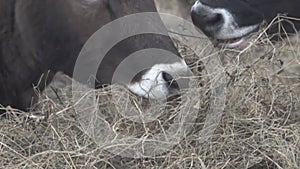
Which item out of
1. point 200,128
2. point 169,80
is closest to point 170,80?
point 169,80

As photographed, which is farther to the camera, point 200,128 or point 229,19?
point 229,19

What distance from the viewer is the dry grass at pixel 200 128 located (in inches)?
118

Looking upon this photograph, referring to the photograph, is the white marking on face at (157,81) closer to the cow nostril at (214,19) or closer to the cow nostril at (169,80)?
the cow nostril at (169,80)

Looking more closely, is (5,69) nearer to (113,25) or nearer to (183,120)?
(113,25)

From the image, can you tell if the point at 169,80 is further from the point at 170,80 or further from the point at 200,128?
the point at 200,128

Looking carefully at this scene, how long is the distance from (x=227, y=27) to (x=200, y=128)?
96 centimetres

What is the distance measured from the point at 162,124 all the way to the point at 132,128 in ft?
0.36

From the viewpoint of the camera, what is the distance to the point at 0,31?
3639 millimetres

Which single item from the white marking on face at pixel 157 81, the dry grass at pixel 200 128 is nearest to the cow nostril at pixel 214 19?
the dry grass at pixel 200 128

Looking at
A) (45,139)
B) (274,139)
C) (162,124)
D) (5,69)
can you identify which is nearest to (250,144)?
(274,139)

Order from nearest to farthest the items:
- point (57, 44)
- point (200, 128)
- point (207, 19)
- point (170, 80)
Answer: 1. point (200, 128)
2. point (170, 80)
3. point (57, 44)
4. point (207, 19)

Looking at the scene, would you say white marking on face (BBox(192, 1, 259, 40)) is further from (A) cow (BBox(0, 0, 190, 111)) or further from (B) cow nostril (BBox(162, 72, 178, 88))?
(B) cow nostril (BBox(162, 72, 178, 88))

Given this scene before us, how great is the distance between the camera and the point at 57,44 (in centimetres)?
357

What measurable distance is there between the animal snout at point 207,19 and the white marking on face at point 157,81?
649 millimetres
